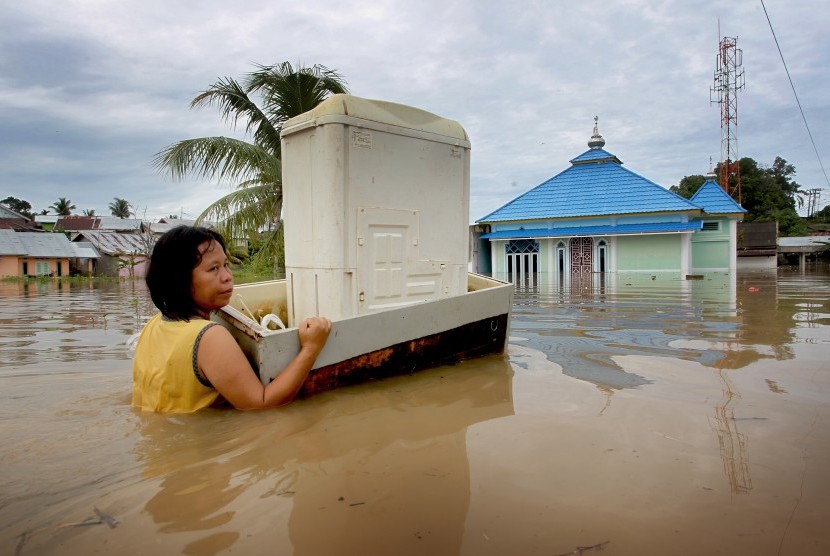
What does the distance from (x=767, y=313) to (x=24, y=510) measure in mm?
7629

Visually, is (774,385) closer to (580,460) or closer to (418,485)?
(580,460)

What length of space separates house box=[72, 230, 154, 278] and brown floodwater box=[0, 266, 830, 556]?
3273 cm

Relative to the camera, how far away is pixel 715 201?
23.4 metres

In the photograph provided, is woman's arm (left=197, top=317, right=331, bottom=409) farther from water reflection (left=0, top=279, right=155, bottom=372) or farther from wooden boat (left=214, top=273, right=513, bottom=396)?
water reflection (left=0, top=279, right=155, bottom=372)

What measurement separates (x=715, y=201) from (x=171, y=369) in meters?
25.5

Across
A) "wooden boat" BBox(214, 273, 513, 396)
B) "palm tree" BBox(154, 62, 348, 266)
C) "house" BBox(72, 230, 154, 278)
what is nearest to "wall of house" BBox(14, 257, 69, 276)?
"house" BBox(72, 230, 154, 278)

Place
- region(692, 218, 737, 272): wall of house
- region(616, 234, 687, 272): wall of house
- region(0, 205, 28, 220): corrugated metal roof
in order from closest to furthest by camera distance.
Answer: region(616, 234, 687, 272): wall of house
region(692, 218, 737, 272): wall of house
region(0, 205, 28, 220): corrugated metal roof

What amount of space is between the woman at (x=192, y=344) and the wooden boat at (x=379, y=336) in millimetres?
178

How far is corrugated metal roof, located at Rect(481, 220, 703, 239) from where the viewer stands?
2084 centimetres

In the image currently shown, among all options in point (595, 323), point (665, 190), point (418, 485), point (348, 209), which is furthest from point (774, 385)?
point (665, 190)

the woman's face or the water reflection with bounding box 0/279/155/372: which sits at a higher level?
the woman's face

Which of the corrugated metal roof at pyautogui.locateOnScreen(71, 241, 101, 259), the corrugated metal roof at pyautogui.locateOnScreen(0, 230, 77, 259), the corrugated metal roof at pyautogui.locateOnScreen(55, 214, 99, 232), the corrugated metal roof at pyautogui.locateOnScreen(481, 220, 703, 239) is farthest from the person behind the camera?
the corrugated metal roof at pyautogui.locateOnScreen(55, 214, 99, 232)

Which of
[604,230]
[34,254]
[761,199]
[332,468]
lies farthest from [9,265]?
[761,199]

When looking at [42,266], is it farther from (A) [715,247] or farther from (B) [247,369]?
(B) [247,369]
